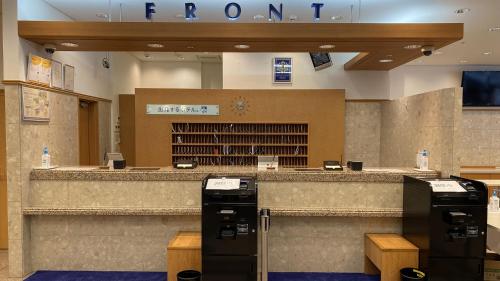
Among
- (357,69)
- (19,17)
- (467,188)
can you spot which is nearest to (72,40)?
(19,17)

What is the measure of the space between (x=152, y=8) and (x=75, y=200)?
2.52m

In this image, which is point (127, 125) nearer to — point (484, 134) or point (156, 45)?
point (156, 45)

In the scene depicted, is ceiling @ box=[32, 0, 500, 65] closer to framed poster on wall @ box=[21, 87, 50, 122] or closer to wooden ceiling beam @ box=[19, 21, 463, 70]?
wooden ceiling beam @ box=[19, 21, 463, 70]

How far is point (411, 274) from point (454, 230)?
55cm

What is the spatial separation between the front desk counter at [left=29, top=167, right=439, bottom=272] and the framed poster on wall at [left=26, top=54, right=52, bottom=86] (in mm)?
995

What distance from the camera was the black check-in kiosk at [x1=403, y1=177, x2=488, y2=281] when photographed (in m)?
3.09

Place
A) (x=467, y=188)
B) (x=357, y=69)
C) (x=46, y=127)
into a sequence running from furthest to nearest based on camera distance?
(x=357, y=69), (x=46, y=127), (x=467, y=188)

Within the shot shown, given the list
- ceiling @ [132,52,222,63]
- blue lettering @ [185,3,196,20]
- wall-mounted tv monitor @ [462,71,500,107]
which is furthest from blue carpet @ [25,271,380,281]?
wall-mounted tv monitor @ [462,71,500,107]

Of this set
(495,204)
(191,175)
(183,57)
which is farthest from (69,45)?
(183,57)

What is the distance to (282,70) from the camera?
6.71 m

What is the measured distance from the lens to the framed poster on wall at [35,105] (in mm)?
3633

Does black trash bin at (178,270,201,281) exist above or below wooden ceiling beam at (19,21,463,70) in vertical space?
below

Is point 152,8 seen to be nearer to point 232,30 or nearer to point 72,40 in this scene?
point 72,40

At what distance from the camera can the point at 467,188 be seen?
3.15 metres
